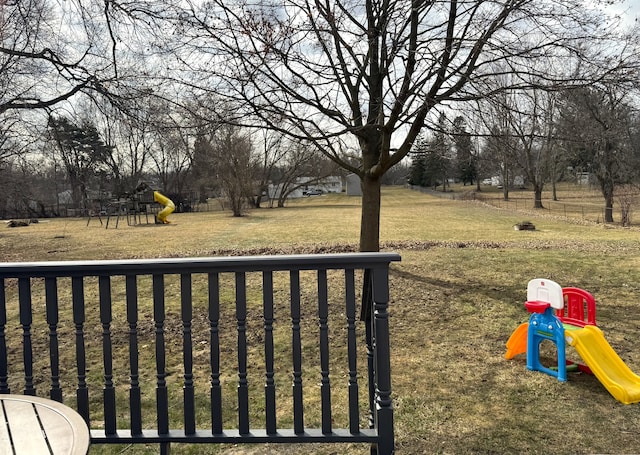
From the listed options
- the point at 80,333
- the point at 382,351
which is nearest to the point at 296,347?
the point at 382,351

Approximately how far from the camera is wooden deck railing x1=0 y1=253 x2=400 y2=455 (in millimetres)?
1986

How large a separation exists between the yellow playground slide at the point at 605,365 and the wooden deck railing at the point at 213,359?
1657 mm

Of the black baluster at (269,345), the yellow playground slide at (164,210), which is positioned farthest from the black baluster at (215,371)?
the yellow playground slide at (164,210)

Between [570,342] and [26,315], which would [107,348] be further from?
[570,342]

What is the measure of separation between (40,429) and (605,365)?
360cm

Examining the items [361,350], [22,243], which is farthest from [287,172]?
[361,350]

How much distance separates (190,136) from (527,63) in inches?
200

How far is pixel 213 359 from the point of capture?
2074mm

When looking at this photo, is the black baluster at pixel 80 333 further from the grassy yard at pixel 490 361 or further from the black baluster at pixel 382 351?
the black baluster at pixel 382 351

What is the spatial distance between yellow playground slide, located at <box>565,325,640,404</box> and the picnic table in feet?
11.0

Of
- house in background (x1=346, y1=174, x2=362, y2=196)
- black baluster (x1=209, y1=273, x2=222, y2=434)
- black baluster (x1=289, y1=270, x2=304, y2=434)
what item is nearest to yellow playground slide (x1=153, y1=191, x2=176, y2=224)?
black baluster (x1=209, y1=273, x2=222, y2=434)

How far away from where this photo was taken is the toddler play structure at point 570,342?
327 cm

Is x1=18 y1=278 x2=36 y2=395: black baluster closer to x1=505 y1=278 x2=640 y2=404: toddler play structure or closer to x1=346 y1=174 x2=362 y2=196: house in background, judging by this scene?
x1=505 y1=278 x2=640 y2=404: toddler play structure

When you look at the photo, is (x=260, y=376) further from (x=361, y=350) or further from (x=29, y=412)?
→ (x=29, y=412)
